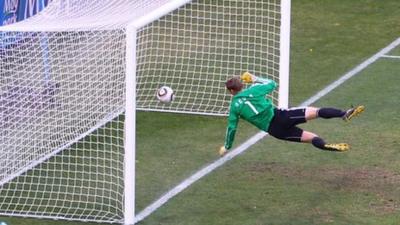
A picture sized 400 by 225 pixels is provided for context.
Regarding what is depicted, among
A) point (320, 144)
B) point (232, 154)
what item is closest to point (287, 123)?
point (320, 144)

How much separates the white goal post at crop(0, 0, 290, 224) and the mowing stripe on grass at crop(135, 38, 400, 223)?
1.22ft

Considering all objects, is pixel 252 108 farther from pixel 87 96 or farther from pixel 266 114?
pixel 87 96

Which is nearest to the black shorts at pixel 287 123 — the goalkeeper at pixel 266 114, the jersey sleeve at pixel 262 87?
the goalkeeper at pixel 266 114

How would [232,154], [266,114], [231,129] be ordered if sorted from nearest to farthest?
[231,129] < [266,114] < [232,154]

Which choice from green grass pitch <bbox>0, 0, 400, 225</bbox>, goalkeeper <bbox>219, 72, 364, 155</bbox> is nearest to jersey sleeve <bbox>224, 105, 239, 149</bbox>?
goalkeeper <bbox>219, 72, 364, 155</bbox>

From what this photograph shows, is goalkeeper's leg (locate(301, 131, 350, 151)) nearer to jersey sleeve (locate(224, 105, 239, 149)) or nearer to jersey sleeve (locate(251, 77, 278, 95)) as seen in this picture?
jersey sleeve (locate(251, 77, 278, 95))

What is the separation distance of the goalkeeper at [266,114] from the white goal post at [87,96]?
116 centimetres

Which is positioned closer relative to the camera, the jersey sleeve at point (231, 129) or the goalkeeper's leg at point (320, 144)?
Result: the jersey sleeve at point (231, 129)

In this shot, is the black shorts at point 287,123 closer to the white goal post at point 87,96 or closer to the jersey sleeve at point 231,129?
the jersey sleeve at point 231,129

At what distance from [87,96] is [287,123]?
292cm

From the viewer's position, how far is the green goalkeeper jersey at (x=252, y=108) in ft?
43.0

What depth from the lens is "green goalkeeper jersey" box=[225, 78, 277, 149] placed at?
13.1 metres

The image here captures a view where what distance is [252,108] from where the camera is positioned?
1320 cm

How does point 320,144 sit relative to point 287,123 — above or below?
below
